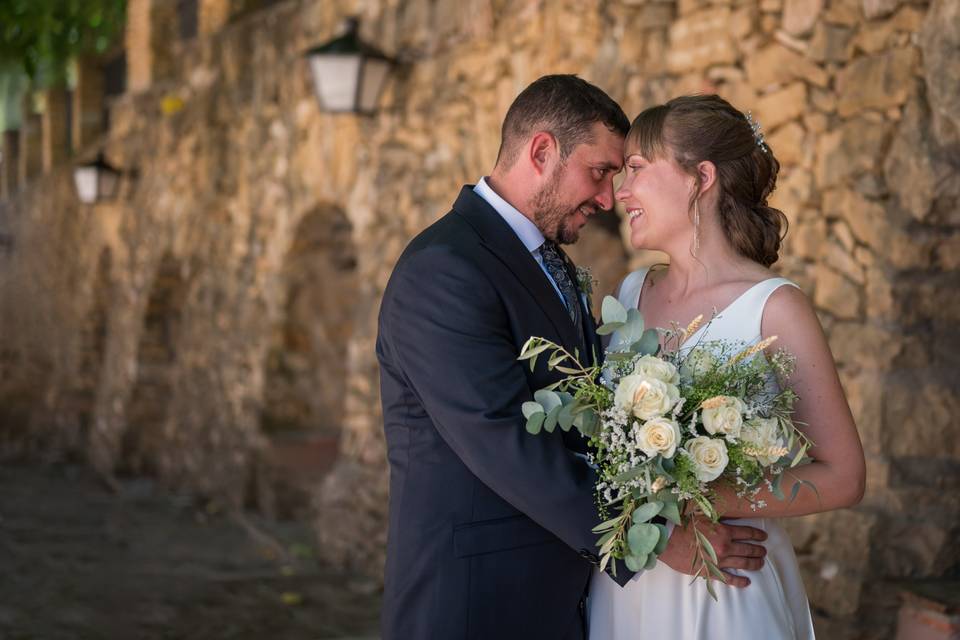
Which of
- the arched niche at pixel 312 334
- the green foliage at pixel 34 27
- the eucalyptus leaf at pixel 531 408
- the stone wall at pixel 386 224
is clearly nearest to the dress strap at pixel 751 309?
the eucalyptus leaf at pixel 531 408

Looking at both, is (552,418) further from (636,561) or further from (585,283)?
(585,283)

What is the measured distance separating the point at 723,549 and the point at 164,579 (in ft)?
15.9

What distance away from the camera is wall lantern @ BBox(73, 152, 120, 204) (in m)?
10.6

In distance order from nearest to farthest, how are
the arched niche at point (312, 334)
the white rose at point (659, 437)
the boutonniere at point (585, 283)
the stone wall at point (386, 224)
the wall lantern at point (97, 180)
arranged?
the white rose at point (659, 437) → the boutonniere at point (585, 283) → the stone wall at point (386, 224) → the arched niche at point (312, 334) → the wall lantern at point (97, 180)

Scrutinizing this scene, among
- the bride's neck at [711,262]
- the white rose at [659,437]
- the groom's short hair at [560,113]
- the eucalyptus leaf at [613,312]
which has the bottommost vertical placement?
the white rose at [659,437]

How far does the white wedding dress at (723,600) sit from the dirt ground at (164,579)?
2798mm

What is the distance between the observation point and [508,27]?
5094 millimetres

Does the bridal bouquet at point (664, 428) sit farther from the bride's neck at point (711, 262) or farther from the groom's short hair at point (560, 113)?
the groom's short hair at point (560, 113)

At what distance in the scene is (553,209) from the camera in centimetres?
223

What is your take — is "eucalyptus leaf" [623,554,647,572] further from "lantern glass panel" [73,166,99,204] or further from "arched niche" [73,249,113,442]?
"arched niche" [73,249,113,442]

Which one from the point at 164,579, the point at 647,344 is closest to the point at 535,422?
the point at 647,344

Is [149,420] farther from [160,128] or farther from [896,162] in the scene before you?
[896,162]

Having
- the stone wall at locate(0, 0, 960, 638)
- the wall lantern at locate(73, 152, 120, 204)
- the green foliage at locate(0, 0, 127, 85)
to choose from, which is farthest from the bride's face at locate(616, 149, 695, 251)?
the wall lantern at locate(73, 152, 120, 204)

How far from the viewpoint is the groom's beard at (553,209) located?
2.22 metres
